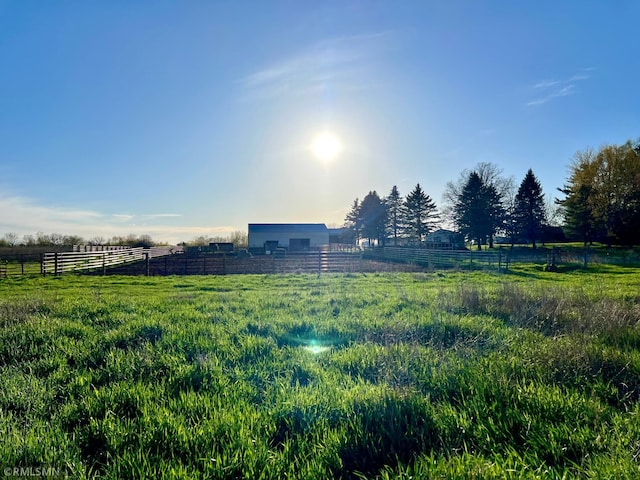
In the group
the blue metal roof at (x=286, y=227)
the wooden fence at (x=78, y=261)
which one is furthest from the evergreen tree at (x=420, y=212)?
the wooden fence at (x=78, y=261)

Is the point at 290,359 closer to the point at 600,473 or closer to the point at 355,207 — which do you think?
the point at 600,473

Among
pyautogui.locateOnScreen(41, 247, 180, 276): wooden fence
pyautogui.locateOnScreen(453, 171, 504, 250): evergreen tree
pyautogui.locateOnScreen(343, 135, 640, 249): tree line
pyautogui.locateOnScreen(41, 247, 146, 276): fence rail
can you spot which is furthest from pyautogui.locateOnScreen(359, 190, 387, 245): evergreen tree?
pyautogui.locateOnScreen(41, 247, 146, 276): fence rail

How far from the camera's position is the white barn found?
5281cm

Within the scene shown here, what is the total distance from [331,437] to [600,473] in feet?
5.70

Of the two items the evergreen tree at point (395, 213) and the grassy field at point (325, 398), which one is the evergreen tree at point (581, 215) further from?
the grassy field at point (325, 398)

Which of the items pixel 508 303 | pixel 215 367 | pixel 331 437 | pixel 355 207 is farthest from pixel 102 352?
pixel 355 207

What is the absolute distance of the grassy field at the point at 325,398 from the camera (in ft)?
7.64

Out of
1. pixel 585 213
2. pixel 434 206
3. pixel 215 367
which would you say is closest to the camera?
pixel 215 367

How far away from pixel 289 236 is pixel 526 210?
122ft

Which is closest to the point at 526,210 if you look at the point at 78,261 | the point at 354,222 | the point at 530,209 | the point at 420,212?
the point at 530,209

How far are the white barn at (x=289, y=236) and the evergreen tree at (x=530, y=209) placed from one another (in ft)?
99.2

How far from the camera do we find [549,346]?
14.3 ft

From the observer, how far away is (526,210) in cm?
5172

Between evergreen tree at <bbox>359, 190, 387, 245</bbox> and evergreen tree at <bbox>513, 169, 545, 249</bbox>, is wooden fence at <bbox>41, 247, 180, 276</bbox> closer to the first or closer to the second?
evergreen tree at <bbox>359, 190, 387, 245</bbox>
